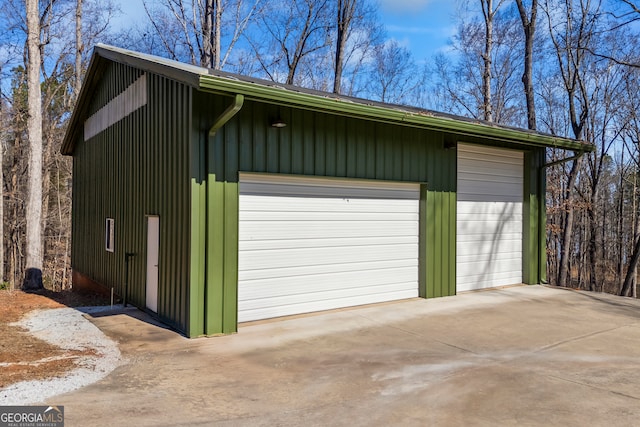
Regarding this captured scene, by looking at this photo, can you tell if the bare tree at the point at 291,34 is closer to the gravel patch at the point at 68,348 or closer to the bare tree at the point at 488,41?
the bare tree at the point at 488,41

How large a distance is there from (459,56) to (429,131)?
12.7 m

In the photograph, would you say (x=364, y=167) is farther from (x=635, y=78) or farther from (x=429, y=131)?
(x=635, y=78)

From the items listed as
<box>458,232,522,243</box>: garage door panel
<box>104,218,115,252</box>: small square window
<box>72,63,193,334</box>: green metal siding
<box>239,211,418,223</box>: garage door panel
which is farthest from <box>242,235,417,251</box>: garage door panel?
<box>104,218,115,252</box>: small square window

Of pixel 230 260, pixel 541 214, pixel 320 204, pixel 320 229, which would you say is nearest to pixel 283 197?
pixel 320 204

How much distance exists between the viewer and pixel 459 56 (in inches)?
730

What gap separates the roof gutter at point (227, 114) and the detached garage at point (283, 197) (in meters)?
0.01

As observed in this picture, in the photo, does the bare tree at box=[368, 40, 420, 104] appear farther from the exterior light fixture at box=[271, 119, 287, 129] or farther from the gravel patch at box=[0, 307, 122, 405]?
the gravel patch at box=[0, 307, 122, 405]

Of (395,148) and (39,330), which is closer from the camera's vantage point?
(39,330)

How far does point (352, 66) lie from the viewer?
1930 cm

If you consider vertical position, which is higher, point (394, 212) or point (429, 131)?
point (429, 131)

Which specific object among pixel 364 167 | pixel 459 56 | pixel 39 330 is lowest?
pixel 39 330

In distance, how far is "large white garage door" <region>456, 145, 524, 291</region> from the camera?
8.26 meters

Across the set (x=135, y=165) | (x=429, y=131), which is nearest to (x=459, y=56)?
(x=429, y=131)
